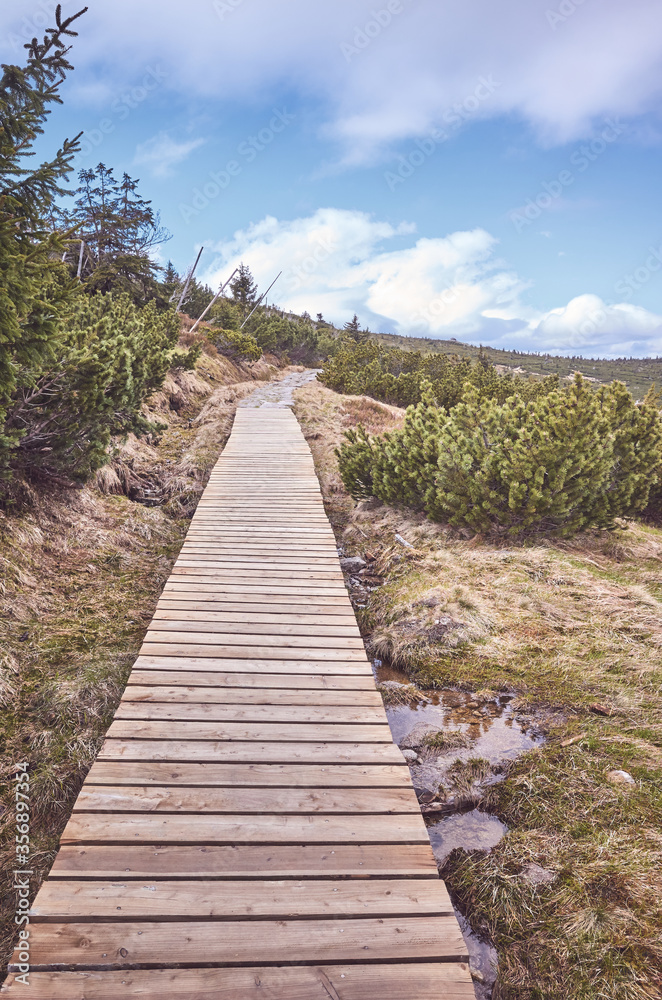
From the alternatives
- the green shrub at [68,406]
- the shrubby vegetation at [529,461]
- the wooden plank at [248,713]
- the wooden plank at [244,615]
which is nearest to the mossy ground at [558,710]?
the shrubby vegetation at [529,461]

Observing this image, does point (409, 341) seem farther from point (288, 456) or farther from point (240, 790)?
point (240, 790)

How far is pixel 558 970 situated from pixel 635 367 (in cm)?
15483

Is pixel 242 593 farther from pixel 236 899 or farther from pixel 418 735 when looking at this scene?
pixel 236 899

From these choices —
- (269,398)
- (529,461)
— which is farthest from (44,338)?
(269,398)

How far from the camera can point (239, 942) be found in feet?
6.66

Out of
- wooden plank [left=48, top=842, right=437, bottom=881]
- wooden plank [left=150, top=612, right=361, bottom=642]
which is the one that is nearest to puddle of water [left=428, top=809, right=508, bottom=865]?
wooden plank [left=48, top=842, right=437, bottom=881]

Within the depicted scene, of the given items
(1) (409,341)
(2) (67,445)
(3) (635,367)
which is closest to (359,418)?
(2) (67,445)

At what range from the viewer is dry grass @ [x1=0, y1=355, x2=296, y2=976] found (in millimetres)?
3133

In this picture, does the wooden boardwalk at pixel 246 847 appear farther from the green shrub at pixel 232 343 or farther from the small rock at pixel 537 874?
the green shrub at pixel 232 343

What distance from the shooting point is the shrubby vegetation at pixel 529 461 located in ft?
20.5

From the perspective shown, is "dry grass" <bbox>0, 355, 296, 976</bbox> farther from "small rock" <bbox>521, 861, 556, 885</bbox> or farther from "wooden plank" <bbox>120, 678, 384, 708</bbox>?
"small rock" <bbox>521, 861, 556, 885</bbox>

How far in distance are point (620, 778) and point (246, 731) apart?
2304 millimetres

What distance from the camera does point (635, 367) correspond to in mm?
131000

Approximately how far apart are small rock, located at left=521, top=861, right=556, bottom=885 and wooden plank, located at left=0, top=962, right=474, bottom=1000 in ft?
2.50
